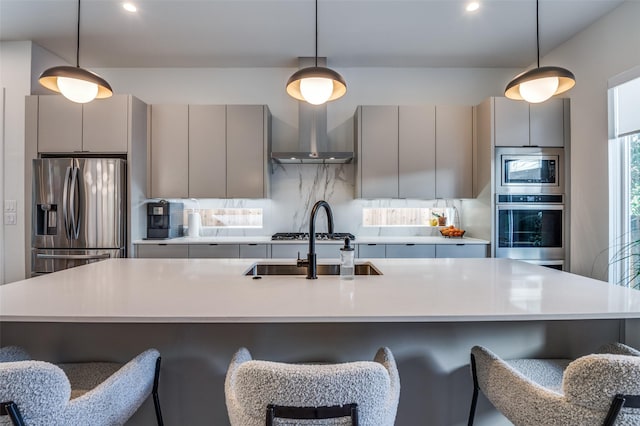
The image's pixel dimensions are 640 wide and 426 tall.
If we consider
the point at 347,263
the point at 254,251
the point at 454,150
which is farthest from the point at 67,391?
the point at 454,150

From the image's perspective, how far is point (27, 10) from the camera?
2.62 m

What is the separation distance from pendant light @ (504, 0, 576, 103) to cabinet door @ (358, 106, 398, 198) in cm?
151

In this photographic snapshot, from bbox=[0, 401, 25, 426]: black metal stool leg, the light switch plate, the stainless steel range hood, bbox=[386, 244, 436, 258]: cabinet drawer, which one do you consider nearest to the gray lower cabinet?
bbox=[386, 244, 436, 258]: cabinet drawer


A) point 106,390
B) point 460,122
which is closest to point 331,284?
point 106,390

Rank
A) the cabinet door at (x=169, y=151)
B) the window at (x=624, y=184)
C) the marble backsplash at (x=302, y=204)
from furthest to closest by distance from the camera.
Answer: the marble backsplash at (x=302, y=204), the cabinet door at (x=169, y=151), the window at (x=624, y=184)

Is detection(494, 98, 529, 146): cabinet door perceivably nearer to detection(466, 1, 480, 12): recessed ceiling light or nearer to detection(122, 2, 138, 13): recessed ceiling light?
detection(466, 1, 480, 12): recessed ceiling light

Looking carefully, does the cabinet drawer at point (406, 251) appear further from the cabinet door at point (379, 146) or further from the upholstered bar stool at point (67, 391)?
the upholstered bar stool at point (67, 391)

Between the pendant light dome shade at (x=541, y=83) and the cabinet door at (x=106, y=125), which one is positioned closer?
the pendant light dome shade at (x=541, y=83)

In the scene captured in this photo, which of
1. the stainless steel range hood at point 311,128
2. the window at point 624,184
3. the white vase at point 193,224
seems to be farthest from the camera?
the white vase at point 193,224

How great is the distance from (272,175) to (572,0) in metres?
3.05

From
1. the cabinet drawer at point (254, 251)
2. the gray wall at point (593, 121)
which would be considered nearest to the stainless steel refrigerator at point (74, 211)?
the cabinet drawer at point (254, 251)

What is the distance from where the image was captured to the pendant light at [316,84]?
1566 mm

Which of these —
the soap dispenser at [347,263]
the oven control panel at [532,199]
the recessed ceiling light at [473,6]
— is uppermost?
the recessed ceiling light at [473,6]

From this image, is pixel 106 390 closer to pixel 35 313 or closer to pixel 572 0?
pixel 35 313
